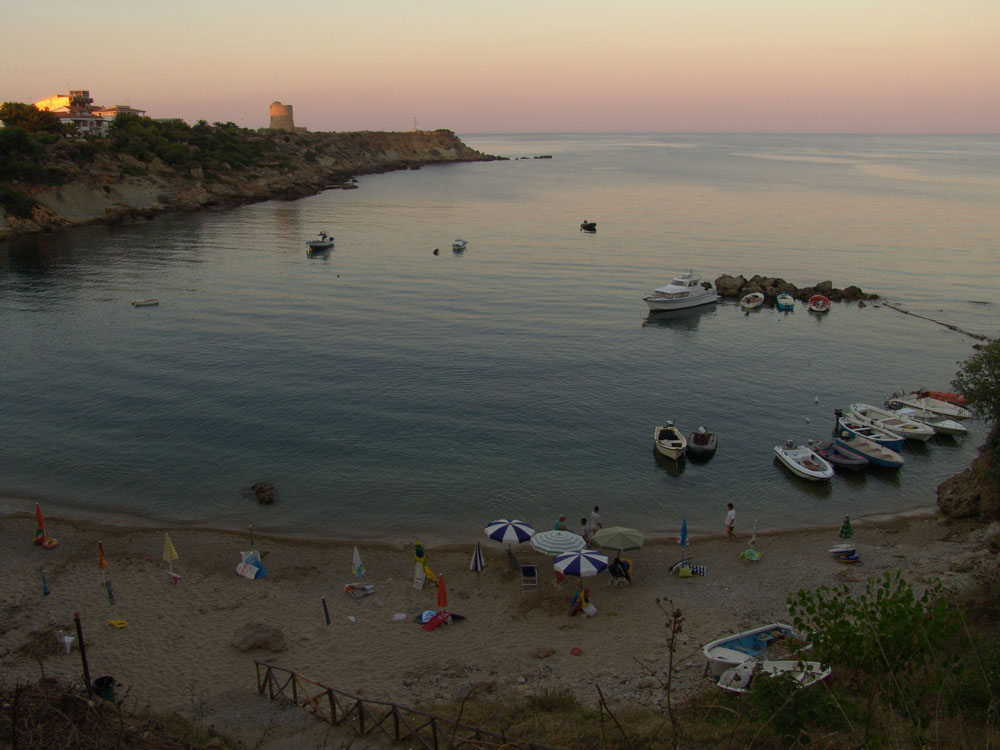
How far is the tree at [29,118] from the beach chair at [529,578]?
132m

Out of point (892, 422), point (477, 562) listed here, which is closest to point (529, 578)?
point (477, 562)

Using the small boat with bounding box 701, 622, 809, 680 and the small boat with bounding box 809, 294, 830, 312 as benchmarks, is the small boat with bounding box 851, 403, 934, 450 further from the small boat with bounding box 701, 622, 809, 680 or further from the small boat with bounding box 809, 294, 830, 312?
the small boat with bounding box 809, 294, 830, 312

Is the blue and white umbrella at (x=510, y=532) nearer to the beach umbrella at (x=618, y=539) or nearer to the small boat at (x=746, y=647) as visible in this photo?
the beach umbrella at (x=618, y=539)

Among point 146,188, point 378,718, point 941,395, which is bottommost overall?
point 941,395

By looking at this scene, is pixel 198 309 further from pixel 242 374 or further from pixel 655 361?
pixel 655 361

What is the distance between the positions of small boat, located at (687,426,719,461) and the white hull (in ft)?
9.26

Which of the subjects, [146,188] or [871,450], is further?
[146,188]

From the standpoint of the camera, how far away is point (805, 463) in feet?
98.0

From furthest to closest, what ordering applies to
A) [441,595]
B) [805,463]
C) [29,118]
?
[29,118] < [805,463] < [441,595]

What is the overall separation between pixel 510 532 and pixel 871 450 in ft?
60.9

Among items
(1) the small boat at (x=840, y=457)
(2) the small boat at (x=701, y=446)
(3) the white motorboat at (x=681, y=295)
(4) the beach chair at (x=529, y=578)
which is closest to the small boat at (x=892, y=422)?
(1) the small boat at (x=840, y=457)

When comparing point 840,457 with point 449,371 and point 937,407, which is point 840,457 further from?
point 449,371

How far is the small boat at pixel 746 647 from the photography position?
15870 millimetres

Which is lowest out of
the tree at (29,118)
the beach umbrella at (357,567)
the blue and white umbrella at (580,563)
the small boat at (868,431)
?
the beach umbrella at (357,567)
